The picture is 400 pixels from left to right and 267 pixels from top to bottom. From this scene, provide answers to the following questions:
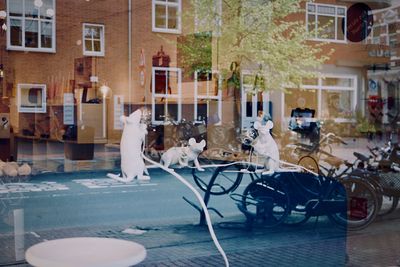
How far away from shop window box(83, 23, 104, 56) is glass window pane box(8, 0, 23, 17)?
0.40 m

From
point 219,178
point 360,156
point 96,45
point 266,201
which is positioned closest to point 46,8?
point 96,45

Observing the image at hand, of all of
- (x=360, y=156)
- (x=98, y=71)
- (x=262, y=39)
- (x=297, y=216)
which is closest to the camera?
(x=98, y=71)

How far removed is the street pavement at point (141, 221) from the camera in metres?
4.37

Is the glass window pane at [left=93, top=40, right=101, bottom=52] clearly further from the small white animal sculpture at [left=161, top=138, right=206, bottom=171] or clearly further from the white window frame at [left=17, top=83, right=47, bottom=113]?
the small white animal sculpture at [left=161, top=138, right=206, bottom=171]

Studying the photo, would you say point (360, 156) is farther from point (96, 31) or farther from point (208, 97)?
point (96, 31)

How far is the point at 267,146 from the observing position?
16.6 ft

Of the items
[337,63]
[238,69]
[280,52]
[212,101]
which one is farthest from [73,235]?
[337,63]

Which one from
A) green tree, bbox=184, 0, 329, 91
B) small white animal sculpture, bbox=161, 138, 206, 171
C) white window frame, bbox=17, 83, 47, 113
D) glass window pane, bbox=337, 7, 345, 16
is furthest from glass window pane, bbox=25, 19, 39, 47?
glass window pane, bbox=337, 7, 345, 16

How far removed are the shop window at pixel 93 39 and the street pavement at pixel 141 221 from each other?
0.77 meters

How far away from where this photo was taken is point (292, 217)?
517 cm

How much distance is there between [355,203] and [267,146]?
1107 millimetres

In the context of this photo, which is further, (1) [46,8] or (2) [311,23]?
(2) [311,23]

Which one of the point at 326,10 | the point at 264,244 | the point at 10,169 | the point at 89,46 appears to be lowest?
the point at 264,244

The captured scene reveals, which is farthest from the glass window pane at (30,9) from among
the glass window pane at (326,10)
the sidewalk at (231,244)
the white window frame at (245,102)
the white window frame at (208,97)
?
the glass window pane at (326,10)
